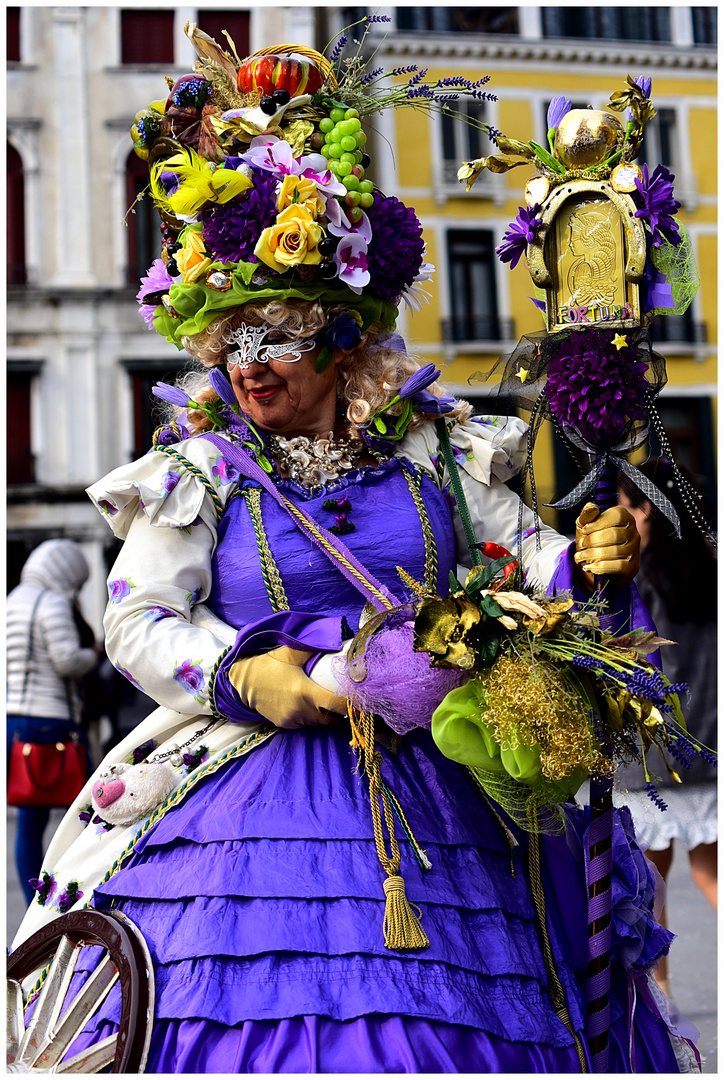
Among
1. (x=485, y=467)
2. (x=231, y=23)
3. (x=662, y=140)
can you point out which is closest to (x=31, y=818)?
(x=485, y=467)

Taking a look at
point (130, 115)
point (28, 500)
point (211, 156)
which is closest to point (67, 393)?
point (28, 500)

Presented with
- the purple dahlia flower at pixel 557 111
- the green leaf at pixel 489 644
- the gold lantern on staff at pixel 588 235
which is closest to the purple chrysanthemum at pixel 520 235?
the gold lantern on staff at pixel 588 235

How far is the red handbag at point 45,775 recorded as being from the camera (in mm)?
5215

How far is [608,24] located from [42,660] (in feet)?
47.3

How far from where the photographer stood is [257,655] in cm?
231

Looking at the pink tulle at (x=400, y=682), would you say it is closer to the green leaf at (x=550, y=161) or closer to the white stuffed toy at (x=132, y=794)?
the white stuffed toy at (x=132, y=794)

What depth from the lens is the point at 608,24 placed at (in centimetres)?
1697

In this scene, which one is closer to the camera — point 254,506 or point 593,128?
point 593,128

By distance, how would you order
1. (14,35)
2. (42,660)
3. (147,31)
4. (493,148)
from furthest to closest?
(493,148)
(14,35)
(147,31)
(42,660)

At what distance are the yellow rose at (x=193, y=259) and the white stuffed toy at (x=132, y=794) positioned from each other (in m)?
1.01

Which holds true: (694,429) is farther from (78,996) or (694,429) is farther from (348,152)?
(78,996)

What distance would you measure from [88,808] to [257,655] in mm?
641

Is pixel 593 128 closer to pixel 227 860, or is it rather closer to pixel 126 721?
pixel 227 860

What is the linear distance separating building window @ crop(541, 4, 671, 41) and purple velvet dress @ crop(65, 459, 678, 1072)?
15999 millimetres
